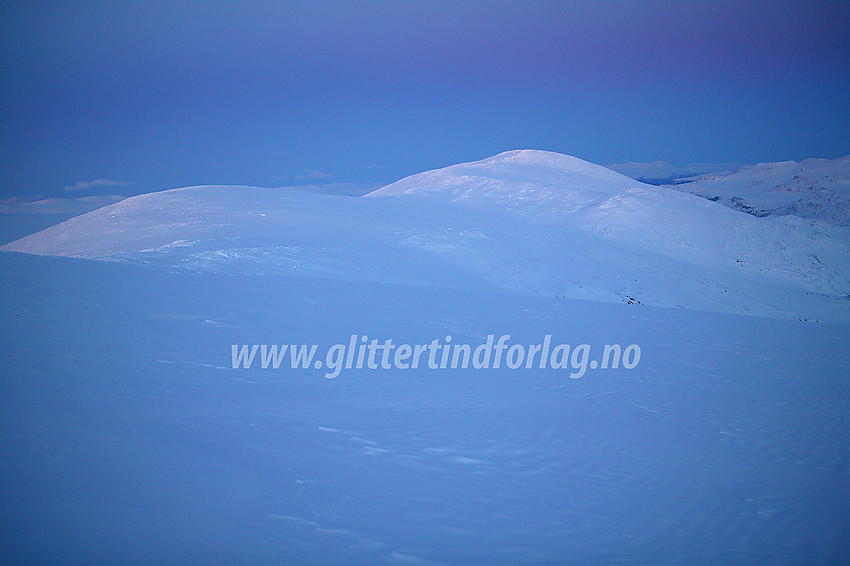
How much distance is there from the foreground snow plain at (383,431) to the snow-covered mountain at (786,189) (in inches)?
2763

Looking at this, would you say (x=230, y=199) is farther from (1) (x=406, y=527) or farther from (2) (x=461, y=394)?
(1) (x=406, y=527)

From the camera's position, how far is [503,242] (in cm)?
2353

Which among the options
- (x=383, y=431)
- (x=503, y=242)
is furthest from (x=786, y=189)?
(x=383, y=431)

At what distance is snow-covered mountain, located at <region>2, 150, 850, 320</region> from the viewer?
18.8 metres

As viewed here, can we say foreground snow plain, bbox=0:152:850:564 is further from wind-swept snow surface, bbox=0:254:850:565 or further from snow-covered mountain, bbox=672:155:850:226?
snow-covered mountain, bbox=672:155:850:226

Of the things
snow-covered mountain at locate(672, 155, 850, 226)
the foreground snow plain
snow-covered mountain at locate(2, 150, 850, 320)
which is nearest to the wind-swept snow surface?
the foreground snow plain

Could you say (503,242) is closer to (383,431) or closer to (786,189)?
(383,431)

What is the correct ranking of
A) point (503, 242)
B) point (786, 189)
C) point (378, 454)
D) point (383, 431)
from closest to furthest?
point (378, 454) < point (383, 431) < point (503, 242) < point (786, 189)

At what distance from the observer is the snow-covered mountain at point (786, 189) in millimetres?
97363

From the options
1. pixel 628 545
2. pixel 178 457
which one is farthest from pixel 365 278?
pixel 628 545

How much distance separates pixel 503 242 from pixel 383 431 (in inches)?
711

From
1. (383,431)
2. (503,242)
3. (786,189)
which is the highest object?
(786,189)

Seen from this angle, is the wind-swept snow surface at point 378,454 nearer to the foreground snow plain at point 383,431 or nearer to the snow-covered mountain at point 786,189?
the foreground snow plain at point 383,431

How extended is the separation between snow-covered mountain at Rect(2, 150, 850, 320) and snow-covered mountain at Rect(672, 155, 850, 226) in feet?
157
